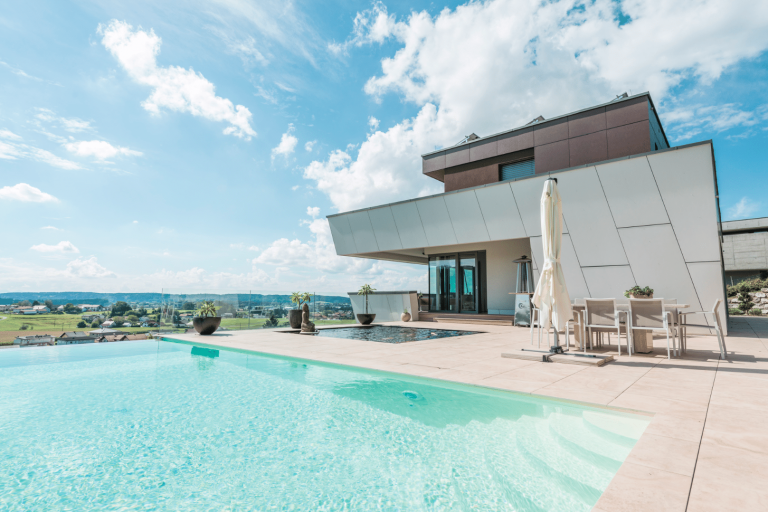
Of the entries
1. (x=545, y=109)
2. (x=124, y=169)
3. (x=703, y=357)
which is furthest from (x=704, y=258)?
(x=124, y=169)

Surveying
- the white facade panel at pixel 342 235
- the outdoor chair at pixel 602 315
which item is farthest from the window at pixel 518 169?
the outdoor chair at pixel 602 315

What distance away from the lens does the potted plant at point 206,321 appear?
11174 millimetres

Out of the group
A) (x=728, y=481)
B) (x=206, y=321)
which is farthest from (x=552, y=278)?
(x=206, y=321)

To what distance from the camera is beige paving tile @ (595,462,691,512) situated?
5.85 ft

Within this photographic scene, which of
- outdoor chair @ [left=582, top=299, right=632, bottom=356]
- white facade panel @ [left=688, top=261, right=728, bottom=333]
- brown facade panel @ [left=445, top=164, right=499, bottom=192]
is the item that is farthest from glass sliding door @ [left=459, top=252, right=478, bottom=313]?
outdoor chair @ [left=582, top=299, right=632, bottom=356]

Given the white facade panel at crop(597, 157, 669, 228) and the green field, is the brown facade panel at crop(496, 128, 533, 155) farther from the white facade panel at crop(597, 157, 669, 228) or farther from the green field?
the green field

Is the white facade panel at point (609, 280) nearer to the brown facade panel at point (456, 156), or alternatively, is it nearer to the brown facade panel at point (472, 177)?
the brown facade panel at point (472, 177)

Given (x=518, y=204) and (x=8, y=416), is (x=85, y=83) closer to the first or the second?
(x=8, y=416)

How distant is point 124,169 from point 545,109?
16.4 m

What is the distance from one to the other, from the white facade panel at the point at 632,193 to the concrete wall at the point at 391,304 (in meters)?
8.59

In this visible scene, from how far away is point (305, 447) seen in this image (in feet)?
10.5

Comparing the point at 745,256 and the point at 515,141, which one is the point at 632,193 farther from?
the point at 745,256

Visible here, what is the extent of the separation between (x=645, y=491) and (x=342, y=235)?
55.0 feet

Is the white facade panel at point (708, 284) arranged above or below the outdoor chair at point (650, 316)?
above
